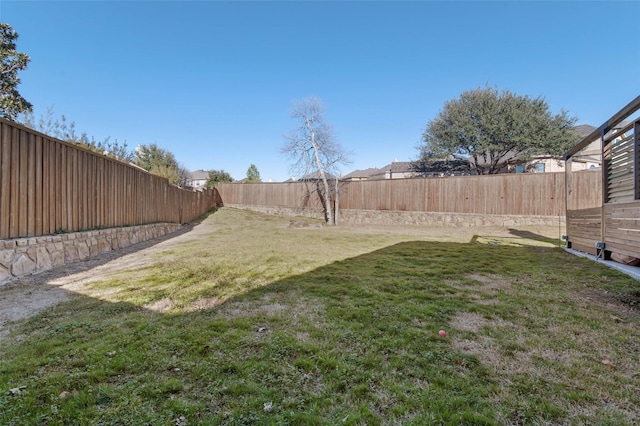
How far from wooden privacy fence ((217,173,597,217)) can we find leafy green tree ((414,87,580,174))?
8.81 metres

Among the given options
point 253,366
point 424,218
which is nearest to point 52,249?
point 253,366

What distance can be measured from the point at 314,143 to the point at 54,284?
13.8 metres

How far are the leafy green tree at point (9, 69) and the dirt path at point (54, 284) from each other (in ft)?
29.4

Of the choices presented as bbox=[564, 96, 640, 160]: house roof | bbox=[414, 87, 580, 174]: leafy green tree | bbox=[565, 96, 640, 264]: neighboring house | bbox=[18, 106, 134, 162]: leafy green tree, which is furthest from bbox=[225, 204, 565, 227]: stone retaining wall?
bbox=[18, 106, 134, 162]: leafy green tree

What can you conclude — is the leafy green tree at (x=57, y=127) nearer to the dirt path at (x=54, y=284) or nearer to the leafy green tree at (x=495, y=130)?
the dirt path at (x=54, y=284)

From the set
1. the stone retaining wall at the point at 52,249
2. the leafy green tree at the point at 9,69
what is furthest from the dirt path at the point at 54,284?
the leafy green tree at the point at 9,69

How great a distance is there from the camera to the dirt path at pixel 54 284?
3.15 meters

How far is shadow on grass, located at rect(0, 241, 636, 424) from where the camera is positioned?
1575mm

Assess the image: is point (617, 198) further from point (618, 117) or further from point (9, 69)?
point (9, 69)

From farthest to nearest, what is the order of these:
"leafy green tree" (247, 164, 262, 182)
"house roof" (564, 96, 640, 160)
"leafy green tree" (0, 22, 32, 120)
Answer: "leafy green tree" (247, 164, 262, 182) → "leafy green tree" (0, 22, 32, 120) → "house roof" (564, 96, 640, 160)

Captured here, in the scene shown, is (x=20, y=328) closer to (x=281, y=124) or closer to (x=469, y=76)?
(x=281, y=124)

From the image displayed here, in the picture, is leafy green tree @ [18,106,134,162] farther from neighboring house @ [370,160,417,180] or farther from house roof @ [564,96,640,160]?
neighboring house @ [370,160,417,180]

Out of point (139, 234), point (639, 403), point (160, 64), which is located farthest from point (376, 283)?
point (160, 64)

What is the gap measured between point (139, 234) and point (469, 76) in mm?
21914
